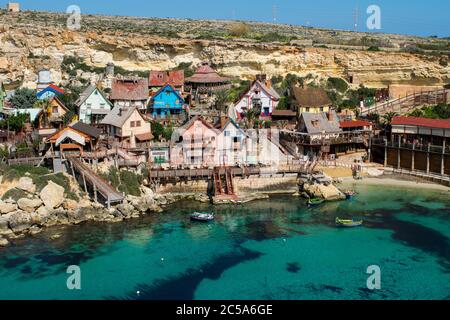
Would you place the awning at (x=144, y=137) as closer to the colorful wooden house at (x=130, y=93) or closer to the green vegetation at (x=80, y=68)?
the colorful wooden house at (x=130, y=93)

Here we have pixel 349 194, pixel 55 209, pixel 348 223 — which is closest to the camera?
pixel 348 223

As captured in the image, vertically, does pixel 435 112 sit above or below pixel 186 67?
below

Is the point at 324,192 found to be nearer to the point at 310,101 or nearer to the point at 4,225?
the point at 310,101

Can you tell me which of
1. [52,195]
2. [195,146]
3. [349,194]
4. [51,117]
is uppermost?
[51,117]

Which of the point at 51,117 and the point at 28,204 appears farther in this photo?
the point at 51,117

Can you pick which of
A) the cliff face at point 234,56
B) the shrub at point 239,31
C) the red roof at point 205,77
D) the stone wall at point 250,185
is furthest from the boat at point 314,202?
the shrub at point 239,31

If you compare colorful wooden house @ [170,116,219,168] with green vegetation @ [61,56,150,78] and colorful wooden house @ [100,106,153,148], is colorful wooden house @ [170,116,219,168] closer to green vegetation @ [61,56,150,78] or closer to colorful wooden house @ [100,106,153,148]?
colorful wooden house @ [100,106,153,148]

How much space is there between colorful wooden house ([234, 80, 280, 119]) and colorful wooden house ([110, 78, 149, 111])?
9.72 metres

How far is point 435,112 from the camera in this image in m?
58.5

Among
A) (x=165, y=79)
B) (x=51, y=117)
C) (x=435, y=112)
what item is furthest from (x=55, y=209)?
(x=435, y=112)

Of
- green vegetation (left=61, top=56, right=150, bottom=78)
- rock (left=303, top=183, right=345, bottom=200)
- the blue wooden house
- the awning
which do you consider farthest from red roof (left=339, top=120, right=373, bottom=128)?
green vegetation (left=61, top=56, right=150, bottom=78)

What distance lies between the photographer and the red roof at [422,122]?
4791 centimetres

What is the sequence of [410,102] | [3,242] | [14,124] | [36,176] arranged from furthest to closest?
1. [410,102]
2. [14,124]
3. [36,176]
4. [3,242]

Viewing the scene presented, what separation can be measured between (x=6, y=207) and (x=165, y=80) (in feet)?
98.5
